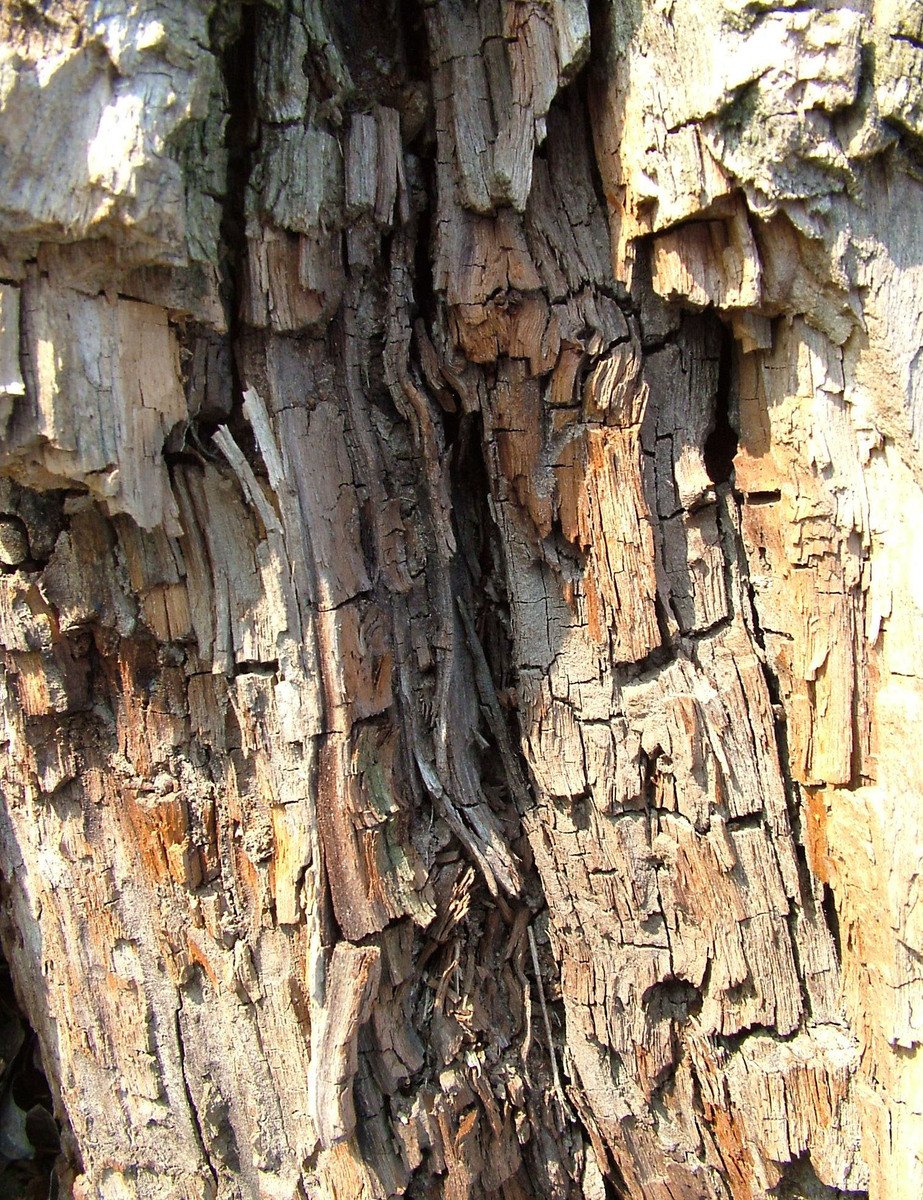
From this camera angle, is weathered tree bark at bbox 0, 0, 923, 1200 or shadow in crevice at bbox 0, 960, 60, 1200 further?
shadow in crevice at bbox 0, 960, 60, 1200

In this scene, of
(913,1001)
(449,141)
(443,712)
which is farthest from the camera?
(443,712)

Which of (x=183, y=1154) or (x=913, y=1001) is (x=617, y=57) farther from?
(x=183, y=1154)

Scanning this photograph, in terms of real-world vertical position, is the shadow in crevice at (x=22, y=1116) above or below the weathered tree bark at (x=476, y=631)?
below

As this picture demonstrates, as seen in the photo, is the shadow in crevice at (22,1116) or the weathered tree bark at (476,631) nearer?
the weathered tree bark at (476,631)

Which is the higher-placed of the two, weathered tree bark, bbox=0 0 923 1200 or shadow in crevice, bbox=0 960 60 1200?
weathered tree bark, bbox=0 0 923 1200

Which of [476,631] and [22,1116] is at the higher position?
[476,631]

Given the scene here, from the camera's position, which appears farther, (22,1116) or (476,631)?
(22,1116)

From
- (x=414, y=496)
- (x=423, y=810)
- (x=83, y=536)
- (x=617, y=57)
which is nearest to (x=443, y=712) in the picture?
(x=423, y=810)

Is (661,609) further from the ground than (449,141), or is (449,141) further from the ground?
(449,141)
